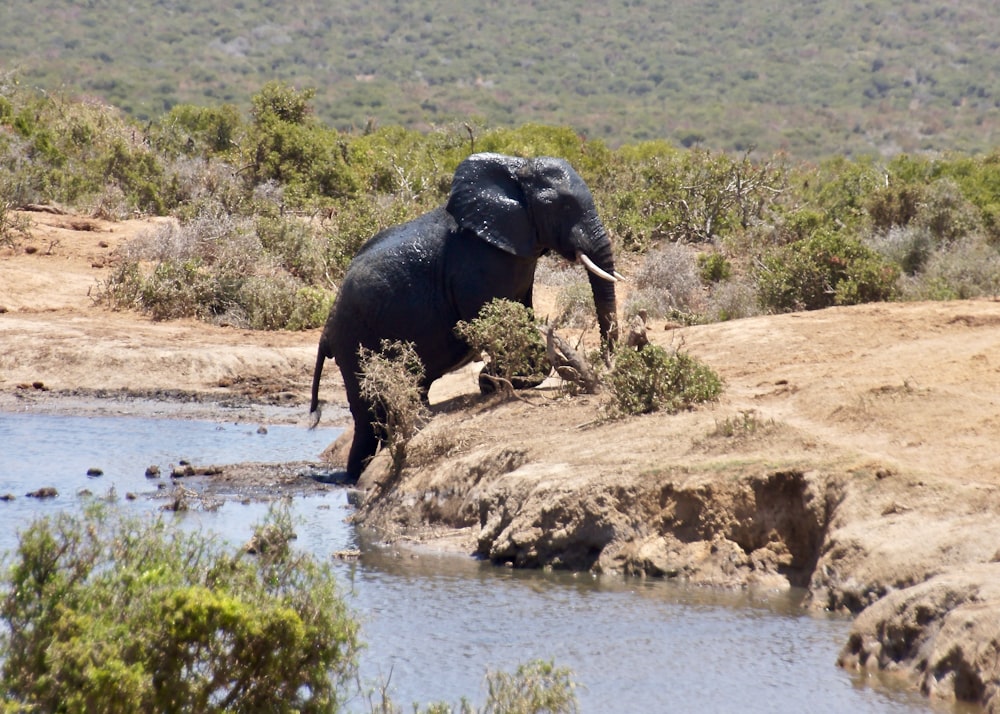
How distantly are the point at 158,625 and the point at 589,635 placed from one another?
331 cm

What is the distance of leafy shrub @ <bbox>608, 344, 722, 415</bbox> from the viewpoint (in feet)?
34.6

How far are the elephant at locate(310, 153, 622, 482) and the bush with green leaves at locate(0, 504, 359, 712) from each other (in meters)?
6.50

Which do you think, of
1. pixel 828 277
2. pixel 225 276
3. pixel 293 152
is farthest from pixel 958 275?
pixel 293 152

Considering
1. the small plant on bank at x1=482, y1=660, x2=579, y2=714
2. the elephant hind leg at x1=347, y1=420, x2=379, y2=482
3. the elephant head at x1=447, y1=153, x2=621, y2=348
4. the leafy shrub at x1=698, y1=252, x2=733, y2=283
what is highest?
the elephant head at x1=447, y1=153, x2=621, y2=348

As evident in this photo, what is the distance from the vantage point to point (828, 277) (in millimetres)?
16531

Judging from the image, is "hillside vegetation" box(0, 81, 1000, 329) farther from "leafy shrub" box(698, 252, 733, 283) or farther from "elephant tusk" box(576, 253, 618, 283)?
"elephant tusk" box(576, 253, 618, 283)

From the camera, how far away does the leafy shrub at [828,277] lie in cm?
1630

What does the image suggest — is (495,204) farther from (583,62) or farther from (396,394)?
(583,62)

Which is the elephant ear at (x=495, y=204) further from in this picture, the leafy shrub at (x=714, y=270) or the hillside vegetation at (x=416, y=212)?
the leafy shrub at (x=714, y=270)

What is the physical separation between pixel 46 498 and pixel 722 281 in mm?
10664

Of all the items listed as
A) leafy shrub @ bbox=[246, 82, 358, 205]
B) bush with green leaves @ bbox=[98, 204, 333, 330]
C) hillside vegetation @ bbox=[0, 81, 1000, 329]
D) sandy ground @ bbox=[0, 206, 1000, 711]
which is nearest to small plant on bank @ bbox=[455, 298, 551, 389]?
sandy ground @ bbox=[0, 206, 1000, 711]

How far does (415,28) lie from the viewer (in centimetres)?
9531

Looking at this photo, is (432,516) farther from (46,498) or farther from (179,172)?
(179,172)

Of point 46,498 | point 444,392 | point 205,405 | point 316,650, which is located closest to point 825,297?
point 444,392
